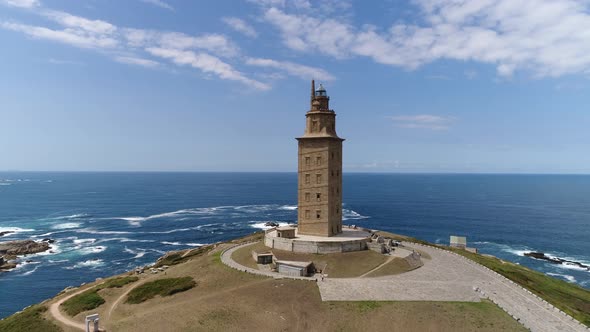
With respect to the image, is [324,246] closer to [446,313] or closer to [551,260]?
[446,313]

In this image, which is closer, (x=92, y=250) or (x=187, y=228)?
(x=92, y=250)

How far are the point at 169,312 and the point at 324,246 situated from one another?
1784 cm

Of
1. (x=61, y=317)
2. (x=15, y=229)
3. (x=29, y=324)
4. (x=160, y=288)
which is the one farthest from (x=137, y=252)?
(x=15, y=229)

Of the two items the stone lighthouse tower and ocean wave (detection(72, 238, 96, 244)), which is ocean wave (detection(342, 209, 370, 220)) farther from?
ocean wave (detection(72, 238, 96, 244))

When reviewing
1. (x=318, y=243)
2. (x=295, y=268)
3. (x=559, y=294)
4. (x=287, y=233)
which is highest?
(x=287, y=233)

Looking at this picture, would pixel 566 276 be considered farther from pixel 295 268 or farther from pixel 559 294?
pixel 295 268

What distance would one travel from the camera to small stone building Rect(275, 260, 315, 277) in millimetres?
34125

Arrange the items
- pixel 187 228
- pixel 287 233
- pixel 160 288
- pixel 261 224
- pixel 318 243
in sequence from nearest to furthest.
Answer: pixel 160 288 < pixel 318 243 < pixel 287 233 < pixel 187 228 < pixel 261 224

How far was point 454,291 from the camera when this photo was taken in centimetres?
3098

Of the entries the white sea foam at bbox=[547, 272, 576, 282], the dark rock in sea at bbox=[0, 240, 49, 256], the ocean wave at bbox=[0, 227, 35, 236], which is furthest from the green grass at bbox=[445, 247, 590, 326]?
the ocean wave at bbox=[0, 227, 35, 236]

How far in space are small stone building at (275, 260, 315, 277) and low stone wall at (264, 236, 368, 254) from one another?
10.9 feet

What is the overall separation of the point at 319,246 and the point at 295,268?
533 cm

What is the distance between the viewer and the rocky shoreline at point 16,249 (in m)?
61.9

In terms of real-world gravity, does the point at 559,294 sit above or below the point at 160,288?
below
